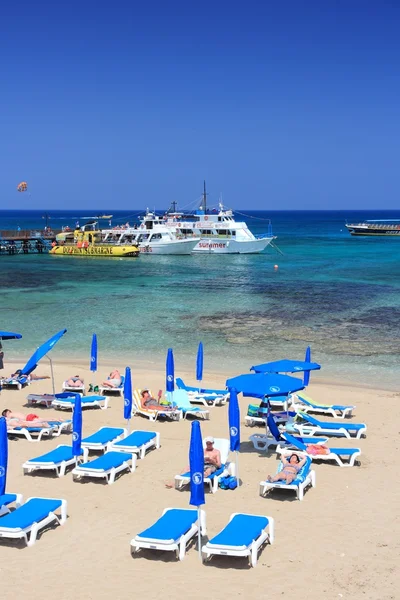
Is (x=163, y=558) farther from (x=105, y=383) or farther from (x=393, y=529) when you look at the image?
(x=105, y=383)

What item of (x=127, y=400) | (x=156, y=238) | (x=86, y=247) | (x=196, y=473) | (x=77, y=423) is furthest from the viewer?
(x=86, y=247)

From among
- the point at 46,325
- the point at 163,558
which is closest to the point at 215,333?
the point at 46,325

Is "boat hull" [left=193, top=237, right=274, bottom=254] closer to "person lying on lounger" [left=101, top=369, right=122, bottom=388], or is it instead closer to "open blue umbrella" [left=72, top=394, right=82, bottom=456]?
"person lying on lounger" [left=101, top=369, right=122, bottom=388]

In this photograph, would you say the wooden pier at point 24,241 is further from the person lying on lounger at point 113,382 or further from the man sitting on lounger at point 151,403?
the man sitting on lounger at point 151,403

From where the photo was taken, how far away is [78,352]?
67.4 ft

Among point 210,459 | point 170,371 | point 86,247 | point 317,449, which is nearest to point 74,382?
point 170,371

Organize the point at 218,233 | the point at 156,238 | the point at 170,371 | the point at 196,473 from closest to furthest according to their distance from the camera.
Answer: the point at 196,473 → the point at 170,371 → the point at 156,238 → the point at 218,233

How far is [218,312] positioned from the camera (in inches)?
1099

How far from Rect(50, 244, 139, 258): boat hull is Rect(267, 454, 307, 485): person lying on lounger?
49.3 m

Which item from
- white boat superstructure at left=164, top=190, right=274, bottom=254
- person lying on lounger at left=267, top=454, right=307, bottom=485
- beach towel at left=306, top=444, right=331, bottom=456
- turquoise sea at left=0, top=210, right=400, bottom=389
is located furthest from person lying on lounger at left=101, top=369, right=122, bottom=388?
white boat superstructure at left=164, top=190, right=274, bottom=254

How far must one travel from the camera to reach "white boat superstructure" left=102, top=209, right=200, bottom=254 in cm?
5922

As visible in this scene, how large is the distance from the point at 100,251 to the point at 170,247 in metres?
6.22

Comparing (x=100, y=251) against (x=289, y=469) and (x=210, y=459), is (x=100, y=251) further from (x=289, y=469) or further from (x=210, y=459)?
(x=289, y=469)

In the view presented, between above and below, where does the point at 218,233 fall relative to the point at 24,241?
above
